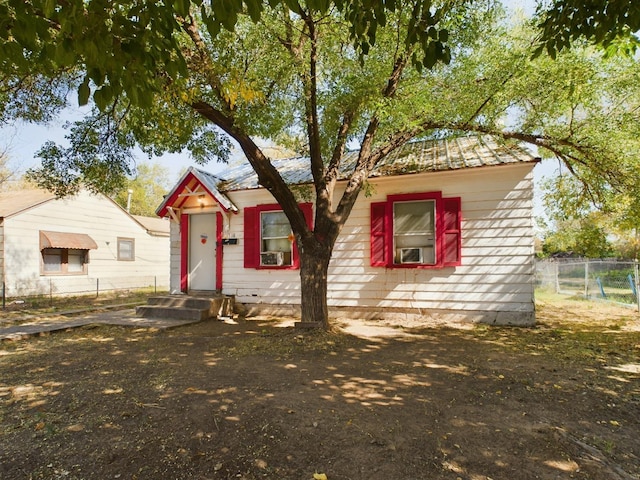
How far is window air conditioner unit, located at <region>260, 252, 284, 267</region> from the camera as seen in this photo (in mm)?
9734

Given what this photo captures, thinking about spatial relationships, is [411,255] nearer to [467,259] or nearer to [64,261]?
[467,259]

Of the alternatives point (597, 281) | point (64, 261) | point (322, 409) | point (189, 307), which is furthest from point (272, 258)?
point (64, 261)

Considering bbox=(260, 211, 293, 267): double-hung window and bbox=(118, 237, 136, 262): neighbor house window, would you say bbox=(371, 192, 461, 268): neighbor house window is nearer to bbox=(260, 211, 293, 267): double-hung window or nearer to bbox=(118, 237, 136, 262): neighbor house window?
bbox=(260, 211, 293, 267): double-hung window

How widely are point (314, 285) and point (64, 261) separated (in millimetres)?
13457

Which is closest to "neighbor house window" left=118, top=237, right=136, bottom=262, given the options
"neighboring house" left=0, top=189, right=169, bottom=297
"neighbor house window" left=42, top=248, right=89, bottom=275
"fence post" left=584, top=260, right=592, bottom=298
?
"neighboring house" left=0, top=189, right=169, bottom=297

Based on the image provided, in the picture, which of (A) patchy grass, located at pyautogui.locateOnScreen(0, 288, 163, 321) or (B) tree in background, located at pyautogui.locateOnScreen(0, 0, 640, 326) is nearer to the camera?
(B) tree in background, located at pyautogui.locateOnScreen(0, 0, 640, 326)

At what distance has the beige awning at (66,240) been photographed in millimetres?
14547

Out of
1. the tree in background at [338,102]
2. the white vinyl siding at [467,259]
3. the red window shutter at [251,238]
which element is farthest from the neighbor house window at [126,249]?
the white vinyl siding at [467,259]

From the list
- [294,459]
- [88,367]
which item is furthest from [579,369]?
[88,367]

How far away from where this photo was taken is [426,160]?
905 cm

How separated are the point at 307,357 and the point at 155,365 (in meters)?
2.12

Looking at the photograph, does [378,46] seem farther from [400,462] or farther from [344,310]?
[400,462]

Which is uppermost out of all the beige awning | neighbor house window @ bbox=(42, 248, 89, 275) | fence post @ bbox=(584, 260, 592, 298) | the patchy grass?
the beige awning

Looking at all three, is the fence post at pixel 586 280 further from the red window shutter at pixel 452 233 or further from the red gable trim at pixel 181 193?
the red gable trim at pixel 181 193
